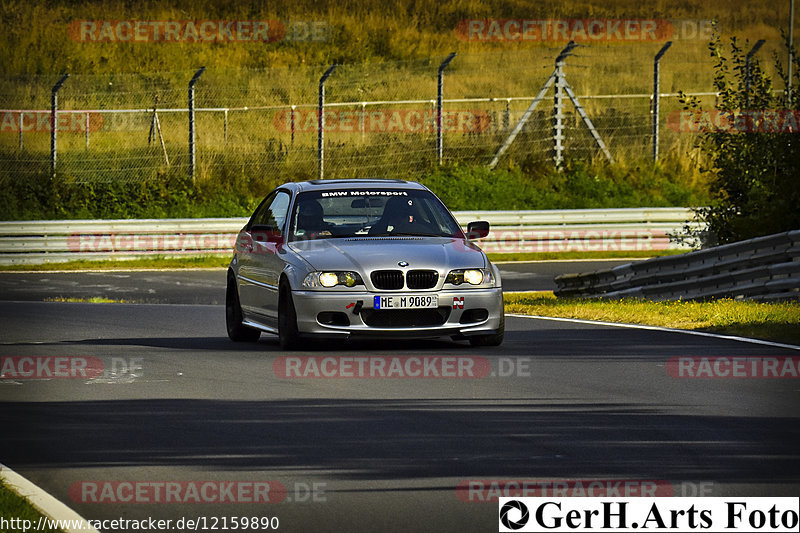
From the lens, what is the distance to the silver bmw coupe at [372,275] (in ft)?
46.4

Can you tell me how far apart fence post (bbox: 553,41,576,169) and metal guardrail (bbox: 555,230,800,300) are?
1656 centimetres

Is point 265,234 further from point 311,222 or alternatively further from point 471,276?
point 471,276

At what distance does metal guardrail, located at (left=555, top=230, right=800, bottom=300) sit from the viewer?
1823cm

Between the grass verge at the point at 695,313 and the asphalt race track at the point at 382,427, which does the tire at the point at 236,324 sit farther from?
the grass verge at the point at 695,313

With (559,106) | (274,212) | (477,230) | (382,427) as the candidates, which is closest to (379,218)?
(477,230)

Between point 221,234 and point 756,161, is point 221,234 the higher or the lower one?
the lower one

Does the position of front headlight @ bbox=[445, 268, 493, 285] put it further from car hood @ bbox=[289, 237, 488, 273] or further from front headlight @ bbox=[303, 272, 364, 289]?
front headlight @ bbox=[303, 272, 364, 289]

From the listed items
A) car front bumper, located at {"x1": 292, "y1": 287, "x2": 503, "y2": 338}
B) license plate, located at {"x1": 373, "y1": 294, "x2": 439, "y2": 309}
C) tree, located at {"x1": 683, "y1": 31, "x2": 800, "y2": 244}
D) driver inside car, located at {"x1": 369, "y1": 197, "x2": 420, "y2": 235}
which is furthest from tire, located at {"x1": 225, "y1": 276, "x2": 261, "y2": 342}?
tree, located at {"x1": 683, "y1": 31, "x2": 800, "y2": 244}

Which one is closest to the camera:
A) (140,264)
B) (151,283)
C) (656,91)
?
(151,283)

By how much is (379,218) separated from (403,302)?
1599 mm

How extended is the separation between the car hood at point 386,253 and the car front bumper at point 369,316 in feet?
0.82

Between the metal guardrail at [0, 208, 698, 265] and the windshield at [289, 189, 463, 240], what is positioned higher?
the windshield at [289, 189, 463, 240]

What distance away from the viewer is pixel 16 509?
741cm

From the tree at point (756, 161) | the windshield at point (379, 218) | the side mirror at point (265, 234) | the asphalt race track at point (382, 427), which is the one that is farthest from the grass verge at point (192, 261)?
the windshield at point (379, 218)
